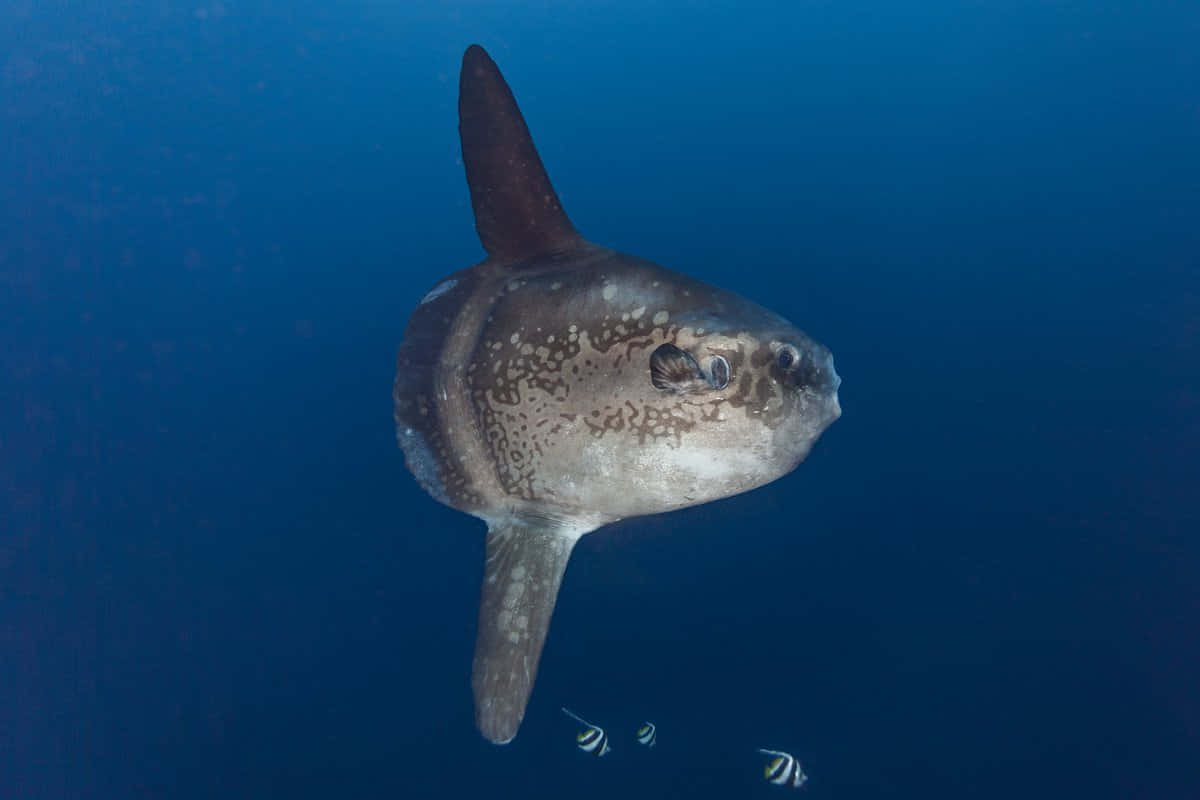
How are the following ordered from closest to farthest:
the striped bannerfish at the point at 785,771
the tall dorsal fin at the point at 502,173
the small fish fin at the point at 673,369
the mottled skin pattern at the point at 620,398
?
the small fish fin at the point at 673,369
the mottled skin pattern at the point at 620,398
the tall dorsal fin at the point at 502,173
the striped bannerfish at the point at 785,771

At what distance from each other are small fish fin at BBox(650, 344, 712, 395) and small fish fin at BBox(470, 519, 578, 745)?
0.72 metres

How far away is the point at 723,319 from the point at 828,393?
0.43m

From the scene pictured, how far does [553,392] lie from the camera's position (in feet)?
7.05

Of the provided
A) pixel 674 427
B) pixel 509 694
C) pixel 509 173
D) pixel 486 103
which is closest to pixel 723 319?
pixel 674 427

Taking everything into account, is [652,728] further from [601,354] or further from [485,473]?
[601,354]

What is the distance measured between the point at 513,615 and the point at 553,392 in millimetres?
784

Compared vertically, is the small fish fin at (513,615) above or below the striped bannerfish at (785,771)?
above

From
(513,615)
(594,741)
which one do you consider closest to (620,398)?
(513,615)

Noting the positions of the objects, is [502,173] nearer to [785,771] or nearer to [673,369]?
[673,369]

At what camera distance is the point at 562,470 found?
2.17 metres

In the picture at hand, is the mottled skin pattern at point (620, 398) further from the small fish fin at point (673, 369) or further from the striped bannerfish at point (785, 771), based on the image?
the striped bannerfish at point (785, 771)

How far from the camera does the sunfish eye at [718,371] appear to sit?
6.37ft

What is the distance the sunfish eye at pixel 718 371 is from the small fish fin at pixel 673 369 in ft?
0.21

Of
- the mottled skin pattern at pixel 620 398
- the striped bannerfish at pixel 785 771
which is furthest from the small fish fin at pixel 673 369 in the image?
the striped bannerfish at pixel 785 771
